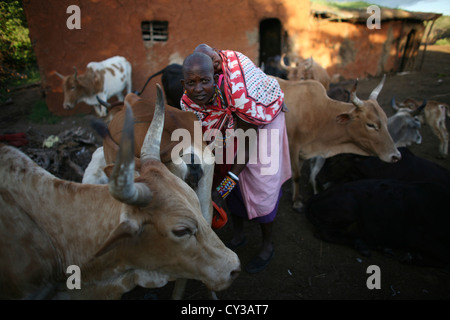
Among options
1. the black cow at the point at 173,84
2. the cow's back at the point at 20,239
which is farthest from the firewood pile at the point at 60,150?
the cow's back at the point at 20,239

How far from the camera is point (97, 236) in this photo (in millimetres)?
1525

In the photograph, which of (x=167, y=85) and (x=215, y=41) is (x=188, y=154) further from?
(x=215, y=41)

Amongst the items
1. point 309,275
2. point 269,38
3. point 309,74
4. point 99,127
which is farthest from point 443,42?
point 99,127

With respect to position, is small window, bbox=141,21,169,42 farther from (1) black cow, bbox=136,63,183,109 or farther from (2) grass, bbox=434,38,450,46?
(2) grass, bbox=434,38,450,46

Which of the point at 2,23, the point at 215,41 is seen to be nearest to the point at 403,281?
the point at 2,23

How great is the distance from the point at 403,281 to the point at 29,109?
10.7m

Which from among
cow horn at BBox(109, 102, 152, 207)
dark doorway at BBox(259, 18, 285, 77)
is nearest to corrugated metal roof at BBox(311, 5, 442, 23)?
dark doorway at BBox(259, 18, 285, 77)

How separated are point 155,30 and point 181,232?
8.55m

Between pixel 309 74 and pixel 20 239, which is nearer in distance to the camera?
pixel 20 239

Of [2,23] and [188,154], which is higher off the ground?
[2,23]

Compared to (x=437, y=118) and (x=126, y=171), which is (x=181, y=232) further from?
(x=437, y=118)

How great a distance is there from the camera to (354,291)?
2.77 meters

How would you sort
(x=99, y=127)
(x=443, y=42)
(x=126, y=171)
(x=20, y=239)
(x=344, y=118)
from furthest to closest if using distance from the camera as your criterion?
(x=443, y=42), (x=344, y=118), (x=99, y=127), (x=20, y=239), (x=126, y=171)

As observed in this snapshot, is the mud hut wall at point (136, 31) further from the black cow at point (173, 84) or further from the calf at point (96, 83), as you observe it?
the black cow at point (173, 84)
